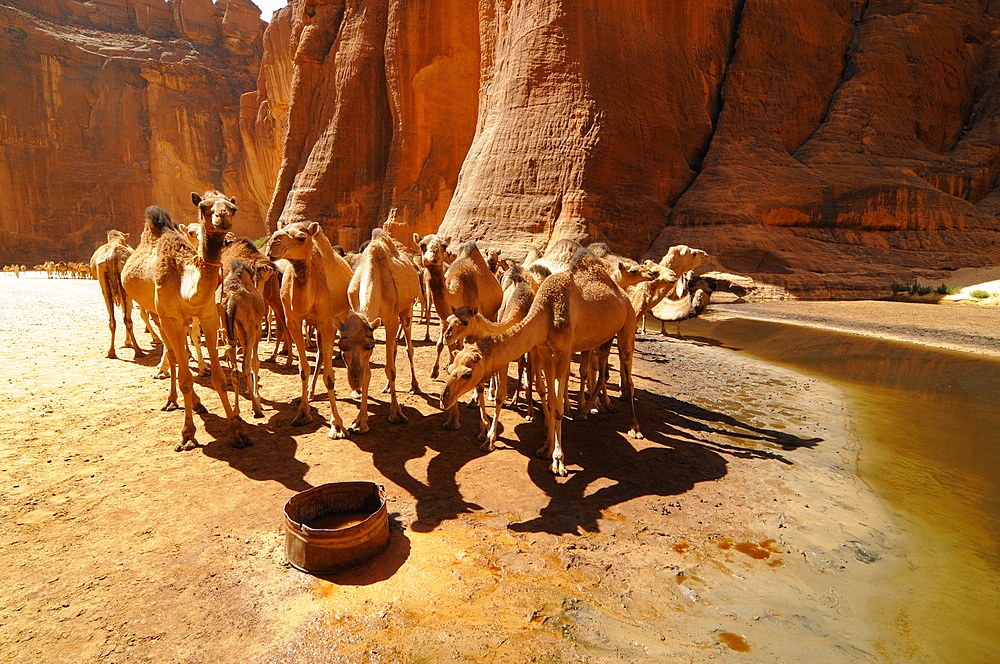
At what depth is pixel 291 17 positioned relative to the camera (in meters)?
38.2

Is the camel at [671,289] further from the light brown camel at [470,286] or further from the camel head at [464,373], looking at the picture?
the camel head at [464,373]

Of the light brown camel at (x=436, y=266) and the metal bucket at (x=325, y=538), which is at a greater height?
the light brown camel at (x=436, y=266)

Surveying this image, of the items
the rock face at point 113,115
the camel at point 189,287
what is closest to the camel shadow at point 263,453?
the camel at point 189,287

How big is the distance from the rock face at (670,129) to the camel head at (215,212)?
57.6 ft

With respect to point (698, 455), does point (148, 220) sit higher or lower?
higher

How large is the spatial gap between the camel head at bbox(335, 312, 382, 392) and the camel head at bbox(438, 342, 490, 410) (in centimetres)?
100

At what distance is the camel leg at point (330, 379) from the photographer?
219 inches

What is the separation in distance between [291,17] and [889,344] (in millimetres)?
44807

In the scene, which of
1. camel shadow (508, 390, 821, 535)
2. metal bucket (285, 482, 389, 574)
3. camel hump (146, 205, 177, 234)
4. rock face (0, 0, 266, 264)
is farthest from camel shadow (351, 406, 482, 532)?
rock face (0, 0, 266, 264)

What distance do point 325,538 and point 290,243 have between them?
3165mm

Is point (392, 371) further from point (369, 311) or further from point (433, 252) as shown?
point (433, 252)

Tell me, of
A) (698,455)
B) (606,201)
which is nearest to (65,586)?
(698,455)

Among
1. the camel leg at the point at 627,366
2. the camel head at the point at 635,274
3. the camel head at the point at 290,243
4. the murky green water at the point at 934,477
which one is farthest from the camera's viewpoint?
the camel head at the point at 635,274

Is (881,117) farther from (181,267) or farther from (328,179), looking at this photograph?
(181,267)
